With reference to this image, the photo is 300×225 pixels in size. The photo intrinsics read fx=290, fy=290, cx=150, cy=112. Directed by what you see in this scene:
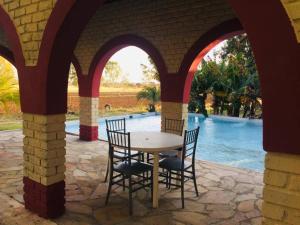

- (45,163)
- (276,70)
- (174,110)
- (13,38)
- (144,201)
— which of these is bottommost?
(144,201)

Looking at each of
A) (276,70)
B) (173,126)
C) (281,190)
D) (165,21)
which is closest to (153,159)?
(173,126)

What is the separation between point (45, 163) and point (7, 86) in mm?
8031

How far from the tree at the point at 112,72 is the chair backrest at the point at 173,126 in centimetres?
3332

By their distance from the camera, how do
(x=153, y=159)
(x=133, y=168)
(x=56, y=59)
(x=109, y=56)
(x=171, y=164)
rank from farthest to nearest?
(x=109, y=56) < (x=171, y=164) < (x=153, y=159) < (x=133, y=168) < (x=56, y=59)

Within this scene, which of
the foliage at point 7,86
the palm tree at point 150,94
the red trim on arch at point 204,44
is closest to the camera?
the red trim on arch at point 204,44

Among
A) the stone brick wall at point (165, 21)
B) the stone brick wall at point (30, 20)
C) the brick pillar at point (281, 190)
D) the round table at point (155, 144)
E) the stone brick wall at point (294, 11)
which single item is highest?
the stone brick wall at point (165, 21)

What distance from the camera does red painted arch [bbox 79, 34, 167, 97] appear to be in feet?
23.5

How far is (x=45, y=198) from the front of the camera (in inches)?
151

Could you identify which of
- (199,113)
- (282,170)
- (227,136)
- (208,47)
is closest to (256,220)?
(282,170)

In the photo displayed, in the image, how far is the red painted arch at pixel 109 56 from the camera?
7176 mm

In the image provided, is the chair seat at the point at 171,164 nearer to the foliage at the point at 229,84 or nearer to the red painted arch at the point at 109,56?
the red painted arch at the point at 109,56

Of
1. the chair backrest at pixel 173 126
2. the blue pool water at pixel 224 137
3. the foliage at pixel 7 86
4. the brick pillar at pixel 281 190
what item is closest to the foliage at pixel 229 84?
the blue pool water at pixel 224 137

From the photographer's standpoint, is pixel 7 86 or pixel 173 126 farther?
pixel 7 86

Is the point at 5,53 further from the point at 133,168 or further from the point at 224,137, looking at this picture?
the point at 224,137
